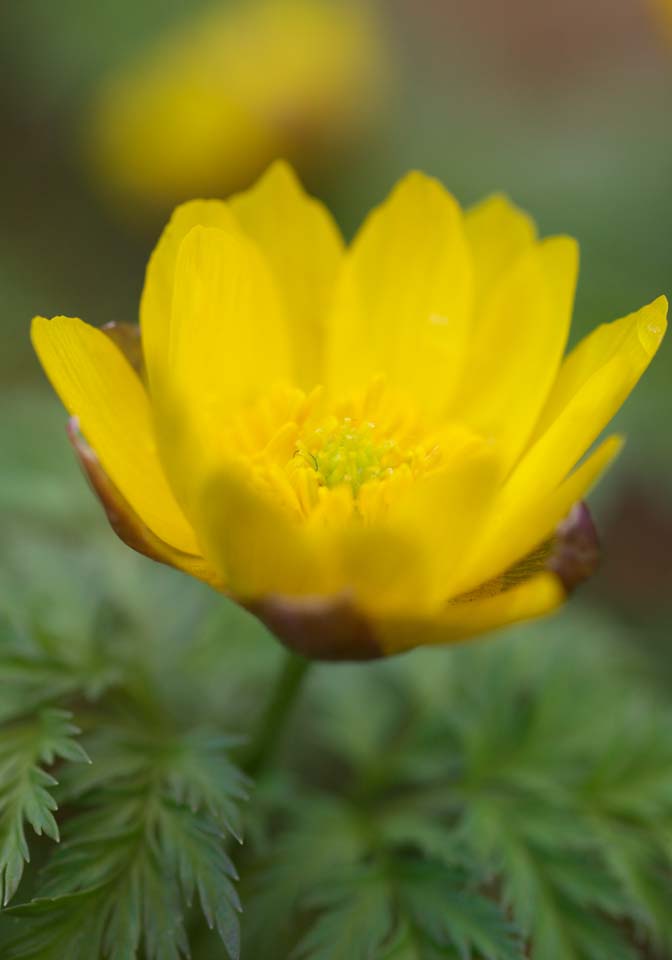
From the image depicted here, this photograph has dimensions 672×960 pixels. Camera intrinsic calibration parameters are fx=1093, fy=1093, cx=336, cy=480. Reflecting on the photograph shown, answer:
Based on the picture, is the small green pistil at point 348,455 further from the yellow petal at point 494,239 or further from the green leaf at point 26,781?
the green leaf at point 26,781

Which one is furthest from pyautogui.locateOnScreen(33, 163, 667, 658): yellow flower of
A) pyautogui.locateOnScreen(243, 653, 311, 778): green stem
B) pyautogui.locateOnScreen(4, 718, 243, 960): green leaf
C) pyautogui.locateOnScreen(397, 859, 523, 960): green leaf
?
pyautogui.locateOnScreen(397, 859, 523, 960): green leaf

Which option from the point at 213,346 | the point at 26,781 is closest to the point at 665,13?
the point at 213,346

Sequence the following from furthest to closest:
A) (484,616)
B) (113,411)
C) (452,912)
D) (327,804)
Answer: (327,804) < (452,912) < (113,411) < (484,616)

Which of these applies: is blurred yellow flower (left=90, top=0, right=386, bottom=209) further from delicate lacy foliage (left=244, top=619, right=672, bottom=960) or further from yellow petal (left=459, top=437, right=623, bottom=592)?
yellow petal (left=459, top=437, right=623, bottom=592)

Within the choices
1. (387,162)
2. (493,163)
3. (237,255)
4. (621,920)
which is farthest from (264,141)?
(621,920)

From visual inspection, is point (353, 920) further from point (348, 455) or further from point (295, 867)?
point (348, 455)

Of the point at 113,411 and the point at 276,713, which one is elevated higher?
the point at 113,411
